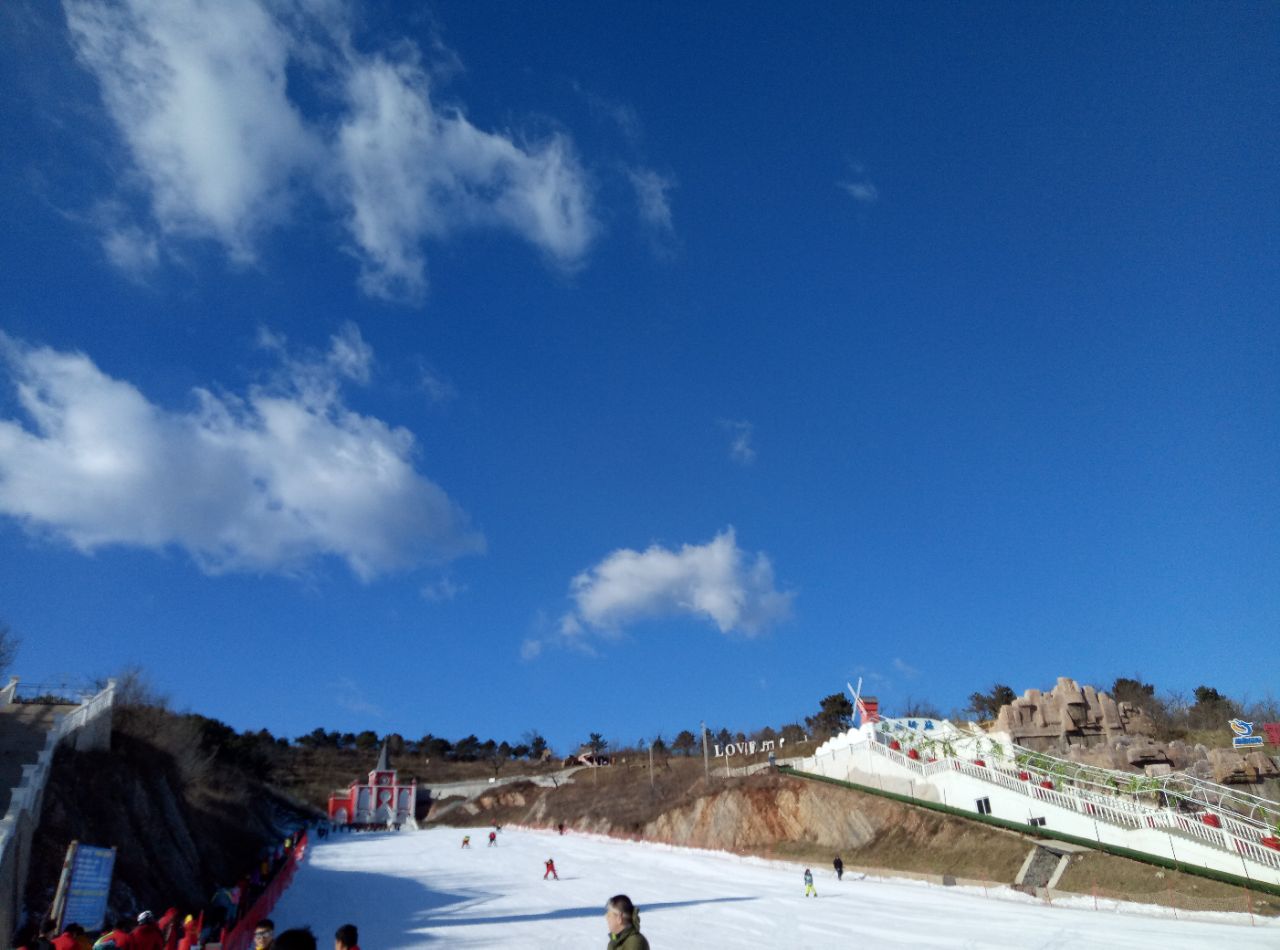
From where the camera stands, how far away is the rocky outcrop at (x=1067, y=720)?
4575 centimetres

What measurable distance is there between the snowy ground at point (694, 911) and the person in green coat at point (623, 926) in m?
16.9

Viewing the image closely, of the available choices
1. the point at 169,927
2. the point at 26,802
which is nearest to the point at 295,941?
the point at 169,927

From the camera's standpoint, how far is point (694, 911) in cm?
2628

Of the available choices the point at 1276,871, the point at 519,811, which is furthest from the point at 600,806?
the point at 1276,871

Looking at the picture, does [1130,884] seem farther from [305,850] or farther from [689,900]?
[305,850]

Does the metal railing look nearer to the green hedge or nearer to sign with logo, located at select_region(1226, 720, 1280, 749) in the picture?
the green hedge

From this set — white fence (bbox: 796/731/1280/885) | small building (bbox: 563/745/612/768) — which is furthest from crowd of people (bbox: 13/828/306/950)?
small building (bbox: 563/745/612/768)

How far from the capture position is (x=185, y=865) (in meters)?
30.6

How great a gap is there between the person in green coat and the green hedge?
24914 millimetres

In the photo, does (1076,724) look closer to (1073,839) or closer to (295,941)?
(1073,839)

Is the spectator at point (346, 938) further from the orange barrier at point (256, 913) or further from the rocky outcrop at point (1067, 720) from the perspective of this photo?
the rocky outcrop at point (1067, 720)

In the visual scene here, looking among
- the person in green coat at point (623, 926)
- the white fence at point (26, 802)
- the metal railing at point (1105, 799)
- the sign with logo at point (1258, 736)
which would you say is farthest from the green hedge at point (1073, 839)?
the white fence at point (26, 802)

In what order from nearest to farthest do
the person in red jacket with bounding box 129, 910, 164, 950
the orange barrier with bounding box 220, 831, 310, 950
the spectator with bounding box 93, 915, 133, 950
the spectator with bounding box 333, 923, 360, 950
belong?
1. the spectator with bounding box 333, 923, 360, 950
2. the spectator with bounding box 93, 915, 133, 950
3. the person in red jacket with bounding box 129, 910, 164, 950
4. the orange barrier with bounding box 220, 831, 310, 950

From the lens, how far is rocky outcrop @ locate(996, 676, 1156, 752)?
4575 cm
